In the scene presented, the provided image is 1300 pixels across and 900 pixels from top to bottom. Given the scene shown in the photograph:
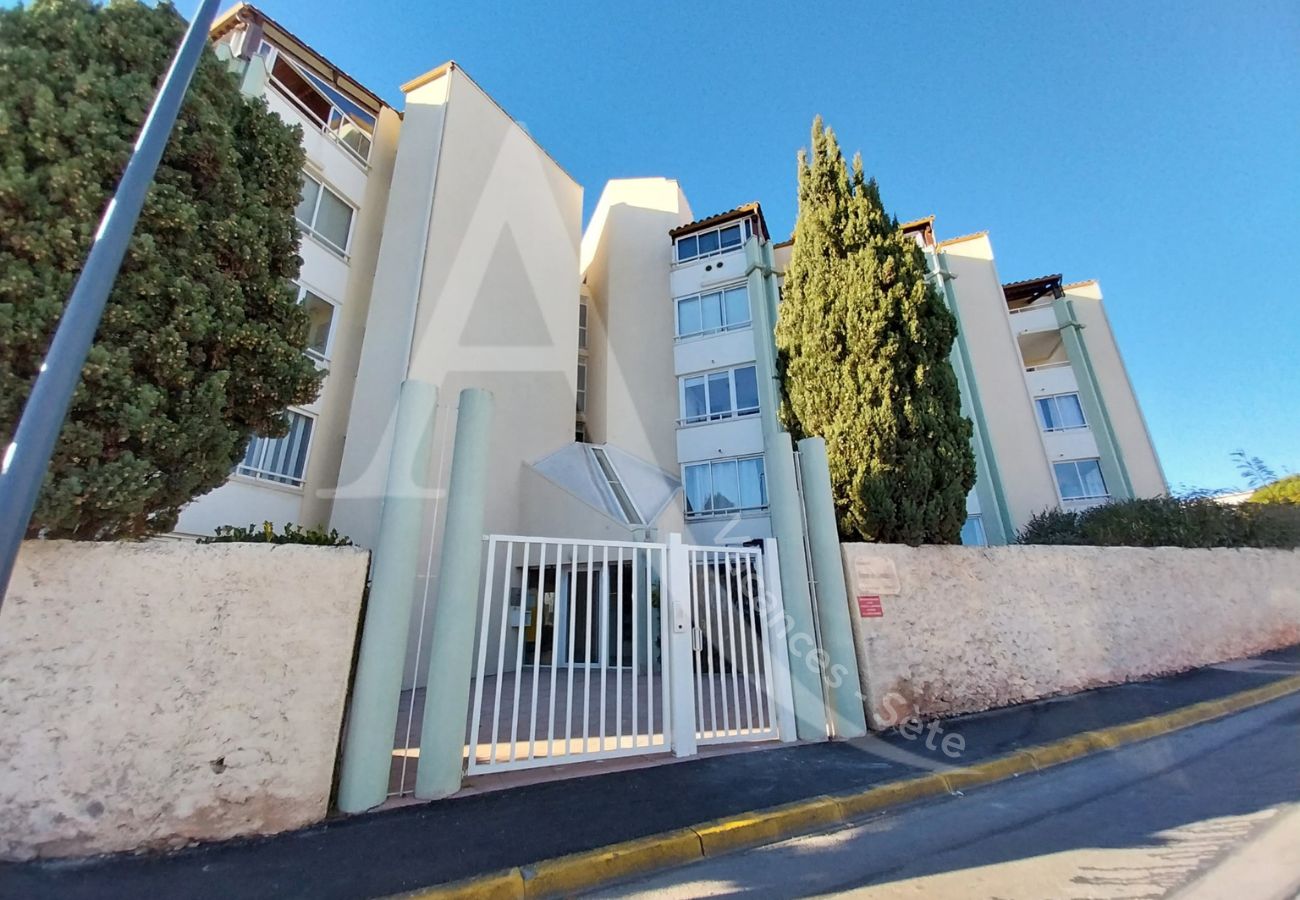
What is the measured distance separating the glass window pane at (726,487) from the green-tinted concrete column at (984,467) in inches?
295

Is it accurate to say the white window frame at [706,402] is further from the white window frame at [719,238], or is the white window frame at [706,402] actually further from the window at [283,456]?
the window at [283,456]

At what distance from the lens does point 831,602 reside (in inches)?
240

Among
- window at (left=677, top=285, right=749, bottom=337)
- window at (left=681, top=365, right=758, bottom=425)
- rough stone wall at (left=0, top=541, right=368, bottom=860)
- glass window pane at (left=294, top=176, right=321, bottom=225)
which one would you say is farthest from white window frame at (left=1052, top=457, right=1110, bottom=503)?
glass window pane at (left=294, top=176, right=321, bottom=225)

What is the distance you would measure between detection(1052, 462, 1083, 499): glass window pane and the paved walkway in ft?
55.9

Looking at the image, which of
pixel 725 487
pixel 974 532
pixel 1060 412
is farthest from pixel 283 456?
pixel 1060 412

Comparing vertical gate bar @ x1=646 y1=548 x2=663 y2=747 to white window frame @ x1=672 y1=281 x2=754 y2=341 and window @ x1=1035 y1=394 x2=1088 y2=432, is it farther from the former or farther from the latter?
window @ x1=1035 y1=394 x2=1088 y2=432

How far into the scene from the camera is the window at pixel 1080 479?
19209 millimetres

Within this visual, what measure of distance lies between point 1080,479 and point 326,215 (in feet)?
85.6

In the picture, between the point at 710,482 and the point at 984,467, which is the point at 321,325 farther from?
the point at 984,467

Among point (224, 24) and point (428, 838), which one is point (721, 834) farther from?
point (224, 24)

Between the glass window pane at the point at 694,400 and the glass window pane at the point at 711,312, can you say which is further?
the glass window pane at the point at 711,312

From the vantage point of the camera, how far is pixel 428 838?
3.43 m

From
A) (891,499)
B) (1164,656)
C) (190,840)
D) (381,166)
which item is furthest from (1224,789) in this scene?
(381,166)

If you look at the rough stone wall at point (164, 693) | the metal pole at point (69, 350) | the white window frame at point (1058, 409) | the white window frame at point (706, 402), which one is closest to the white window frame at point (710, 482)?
the white window frame at point (706, 402)
